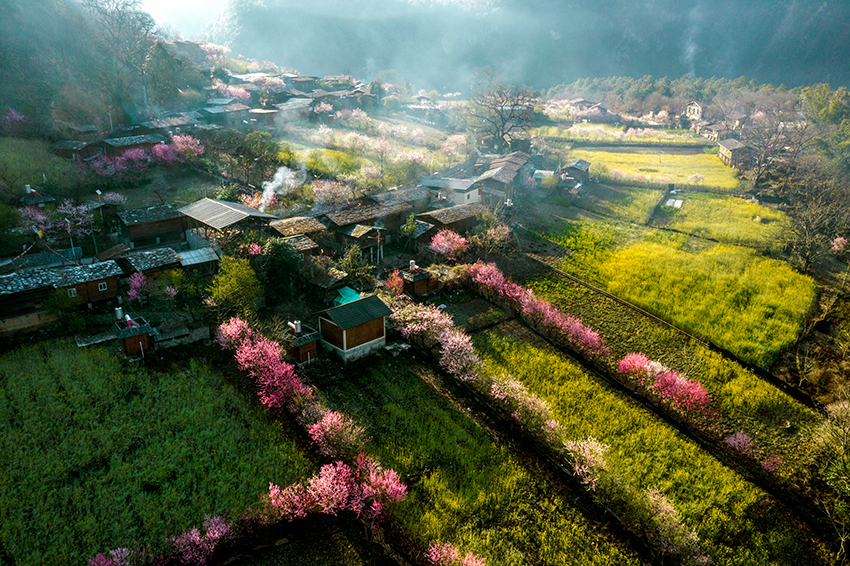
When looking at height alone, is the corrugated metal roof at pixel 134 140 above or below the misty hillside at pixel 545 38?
below

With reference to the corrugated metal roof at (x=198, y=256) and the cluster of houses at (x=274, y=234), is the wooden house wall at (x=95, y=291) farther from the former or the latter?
the corrugated metal roof at (x=198, y=256)

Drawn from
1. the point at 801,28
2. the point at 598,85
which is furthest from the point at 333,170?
the point at 801,28

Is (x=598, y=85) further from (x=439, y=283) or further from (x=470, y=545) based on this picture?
(x=470, y=545)

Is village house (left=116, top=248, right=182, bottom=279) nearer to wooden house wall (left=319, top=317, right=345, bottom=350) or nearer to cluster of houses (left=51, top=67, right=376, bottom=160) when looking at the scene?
wooden house wall (left=319, top=317, right=345, bottom=350)

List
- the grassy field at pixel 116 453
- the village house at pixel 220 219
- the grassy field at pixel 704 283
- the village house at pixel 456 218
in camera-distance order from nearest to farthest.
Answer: the grassy field at pixel 116 453
the grassy field at pixel 704 283
the village house at pixel 220 219
the village house at pixel 456 218

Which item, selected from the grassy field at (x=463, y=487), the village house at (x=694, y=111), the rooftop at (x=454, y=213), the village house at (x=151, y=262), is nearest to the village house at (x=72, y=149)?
the village house at (x=151, y=262)

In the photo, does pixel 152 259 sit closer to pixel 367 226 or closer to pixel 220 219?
pixel 220 219

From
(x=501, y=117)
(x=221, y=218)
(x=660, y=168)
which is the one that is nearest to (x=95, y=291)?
(x=221, y=218)
